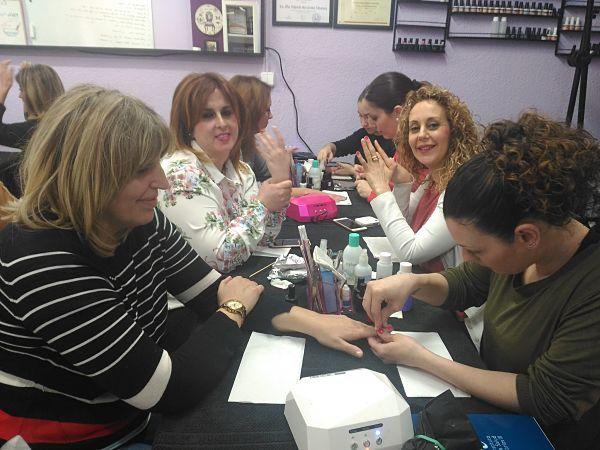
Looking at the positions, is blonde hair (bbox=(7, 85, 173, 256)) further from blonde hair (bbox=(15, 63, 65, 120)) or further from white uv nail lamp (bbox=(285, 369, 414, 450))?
blonde hair (bbox=(15, 63, 65, 120))

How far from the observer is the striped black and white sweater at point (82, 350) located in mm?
812

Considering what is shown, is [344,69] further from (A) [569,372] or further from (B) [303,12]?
(A) [569,372]

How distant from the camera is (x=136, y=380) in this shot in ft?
Answer: 2.84

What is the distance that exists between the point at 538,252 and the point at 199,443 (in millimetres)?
796

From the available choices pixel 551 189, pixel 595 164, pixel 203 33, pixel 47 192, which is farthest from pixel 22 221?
pixel 203 33

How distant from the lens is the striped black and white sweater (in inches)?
31.9

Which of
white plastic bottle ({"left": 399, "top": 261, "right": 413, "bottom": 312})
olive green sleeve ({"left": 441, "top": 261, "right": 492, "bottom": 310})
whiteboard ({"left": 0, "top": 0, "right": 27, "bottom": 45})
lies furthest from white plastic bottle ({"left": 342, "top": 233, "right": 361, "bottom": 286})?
whiteboard ({"left": 0, "top": 0, "right": 27, "bottom": 45})

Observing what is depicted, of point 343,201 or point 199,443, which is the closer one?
point 199,443

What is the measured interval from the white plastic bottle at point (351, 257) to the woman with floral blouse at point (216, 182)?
37 centimetres

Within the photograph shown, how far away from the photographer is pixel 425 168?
208 cm

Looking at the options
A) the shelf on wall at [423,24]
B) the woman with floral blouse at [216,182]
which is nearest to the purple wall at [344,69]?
the shelf on wall at [423,24]

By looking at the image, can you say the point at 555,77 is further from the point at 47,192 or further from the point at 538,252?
the point at 47,192

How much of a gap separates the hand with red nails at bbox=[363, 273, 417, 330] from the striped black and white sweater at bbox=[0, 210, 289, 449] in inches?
14.0

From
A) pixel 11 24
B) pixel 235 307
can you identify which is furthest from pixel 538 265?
pixel 11 24
